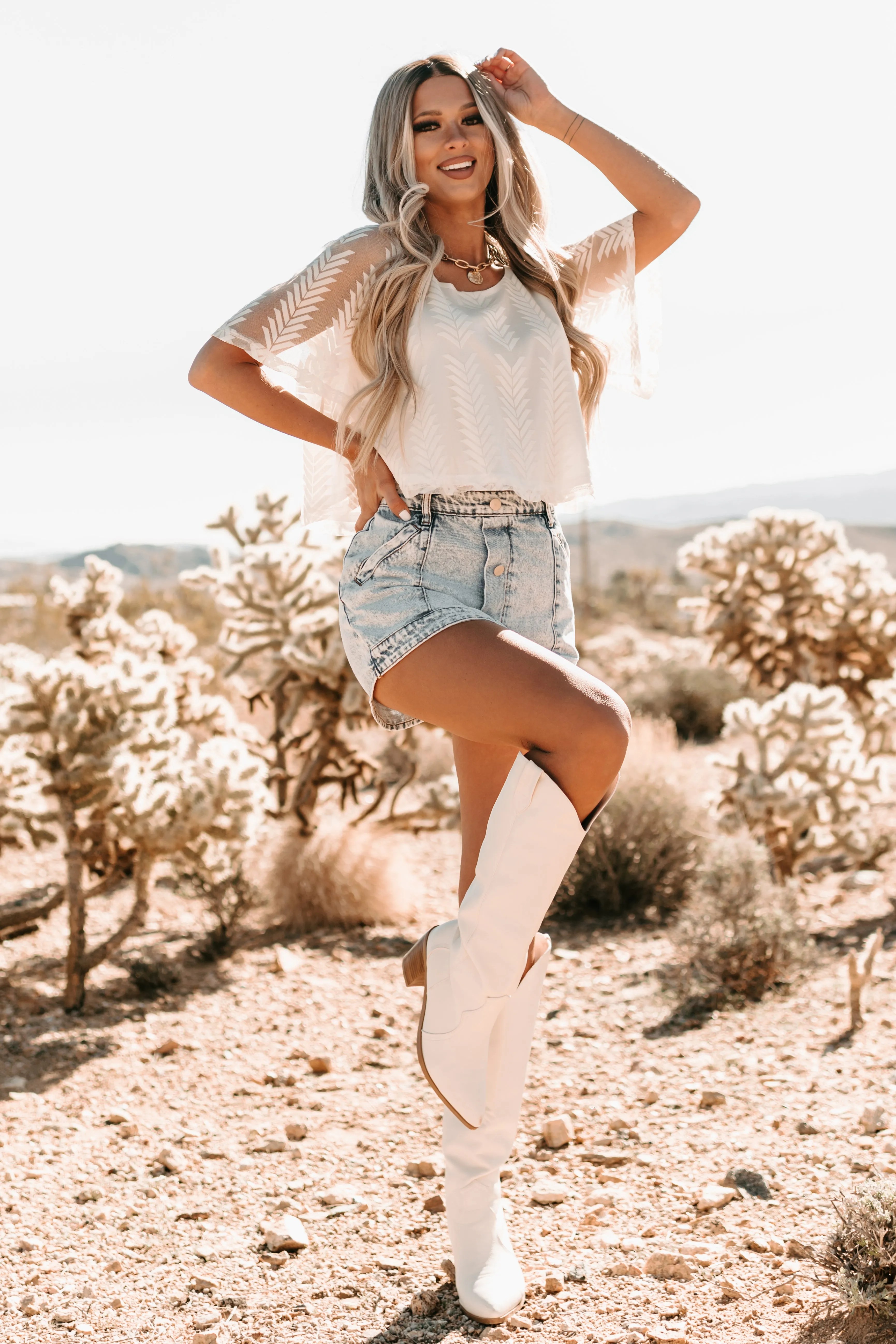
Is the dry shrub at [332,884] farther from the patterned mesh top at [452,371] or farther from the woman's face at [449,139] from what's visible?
the woman's face at [449,139]

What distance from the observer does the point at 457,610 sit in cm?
217

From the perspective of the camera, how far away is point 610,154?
2570 millimetres

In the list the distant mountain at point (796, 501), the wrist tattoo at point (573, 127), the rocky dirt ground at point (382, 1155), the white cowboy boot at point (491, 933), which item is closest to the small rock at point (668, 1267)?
the rocky dirt ground at point (382, 1155)

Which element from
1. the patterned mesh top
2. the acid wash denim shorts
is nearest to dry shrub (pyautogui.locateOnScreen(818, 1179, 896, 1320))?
the acid wash denim shorts

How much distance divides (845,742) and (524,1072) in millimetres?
3685

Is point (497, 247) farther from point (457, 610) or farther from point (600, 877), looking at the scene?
point (600, 877)

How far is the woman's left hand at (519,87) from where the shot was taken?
8.30 ft

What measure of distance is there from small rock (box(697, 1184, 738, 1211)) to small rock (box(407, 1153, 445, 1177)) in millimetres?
662

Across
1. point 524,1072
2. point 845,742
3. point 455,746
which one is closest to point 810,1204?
point 524,1072

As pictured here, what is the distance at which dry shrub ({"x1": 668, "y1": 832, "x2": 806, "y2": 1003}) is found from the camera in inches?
167

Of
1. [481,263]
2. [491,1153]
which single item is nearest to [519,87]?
[481,263]

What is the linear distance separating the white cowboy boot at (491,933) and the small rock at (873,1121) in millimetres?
1279

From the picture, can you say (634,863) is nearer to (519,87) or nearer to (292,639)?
(292,639)

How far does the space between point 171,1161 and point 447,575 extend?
1818 mm
